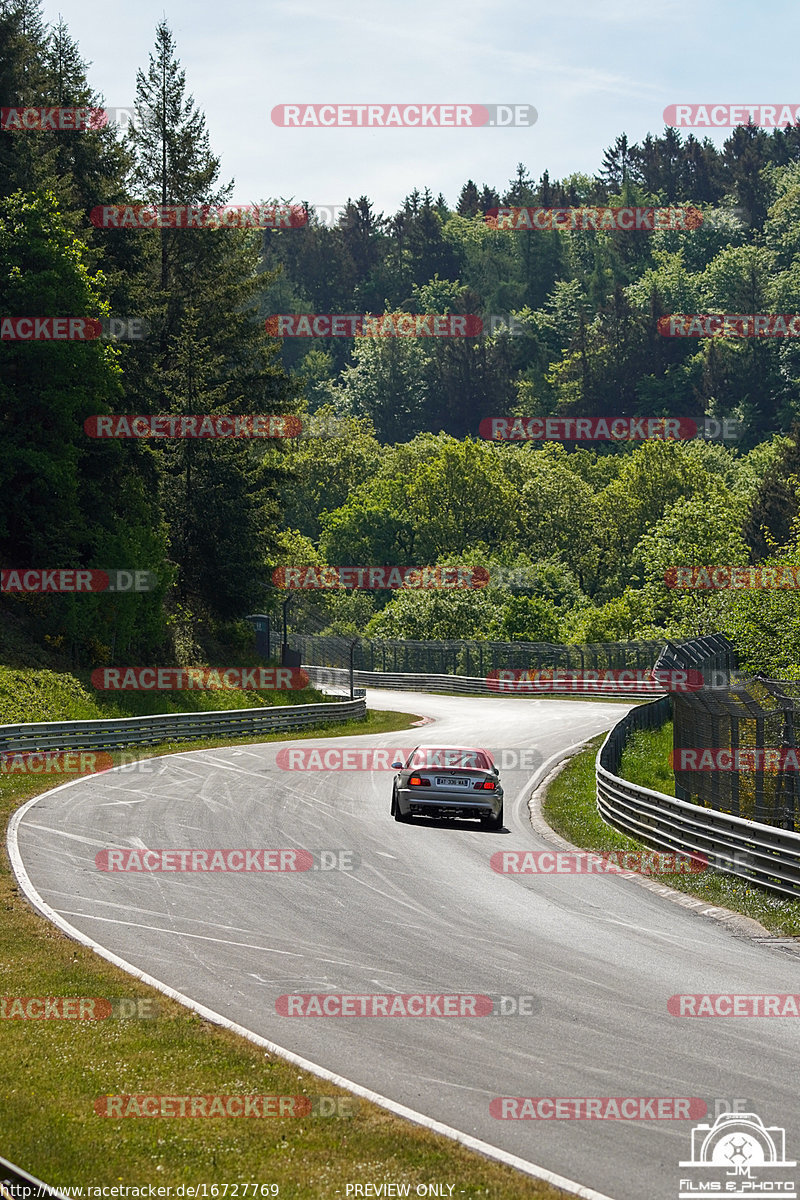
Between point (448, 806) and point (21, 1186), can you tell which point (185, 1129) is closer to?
point (21, 1186)

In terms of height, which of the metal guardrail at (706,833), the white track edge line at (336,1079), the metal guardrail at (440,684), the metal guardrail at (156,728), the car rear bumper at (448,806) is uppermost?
the white track edge line at (336,1079)

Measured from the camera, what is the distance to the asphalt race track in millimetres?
8094

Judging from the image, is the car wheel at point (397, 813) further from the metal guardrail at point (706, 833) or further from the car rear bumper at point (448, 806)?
the metal guardrail at point (706, 833)

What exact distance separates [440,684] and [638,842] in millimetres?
50858

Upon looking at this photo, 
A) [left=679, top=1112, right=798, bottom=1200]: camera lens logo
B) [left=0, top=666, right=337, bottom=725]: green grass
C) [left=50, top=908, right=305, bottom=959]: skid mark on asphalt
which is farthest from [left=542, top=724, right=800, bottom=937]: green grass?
[left=0, top=666, right=337, bottom=725]: green grass

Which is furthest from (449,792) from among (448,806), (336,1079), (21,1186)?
(21,1186)

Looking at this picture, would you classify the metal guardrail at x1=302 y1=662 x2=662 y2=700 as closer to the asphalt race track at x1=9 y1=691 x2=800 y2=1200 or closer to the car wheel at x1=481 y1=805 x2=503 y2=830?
the car wheel at x1=481 y1=805 x2=503 y2=830

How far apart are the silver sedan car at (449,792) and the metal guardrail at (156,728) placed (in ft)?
39.6

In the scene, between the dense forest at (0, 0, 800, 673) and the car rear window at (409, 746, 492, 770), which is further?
the dense forest at (0, 0, 800, 673)

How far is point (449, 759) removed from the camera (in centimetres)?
2241

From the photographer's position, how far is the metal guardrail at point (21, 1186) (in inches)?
252

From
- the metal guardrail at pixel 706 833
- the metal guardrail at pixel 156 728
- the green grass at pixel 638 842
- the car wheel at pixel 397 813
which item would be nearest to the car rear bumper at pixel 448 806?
the car wheel at pixel 397 813

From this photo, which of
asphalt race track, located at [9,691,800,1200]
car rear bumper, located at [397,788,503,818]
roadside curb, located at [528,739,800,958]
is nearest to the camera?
asphalt race track, located at [9,691,800,1200]

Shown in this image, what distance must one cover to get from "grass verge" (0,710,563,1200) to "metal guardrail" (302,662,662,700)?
54988mm
